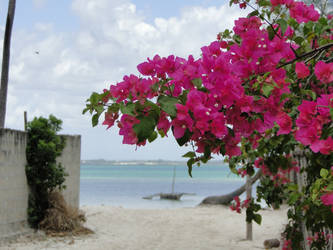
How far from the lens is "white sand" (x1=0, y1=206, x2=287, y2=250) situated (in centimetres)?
652

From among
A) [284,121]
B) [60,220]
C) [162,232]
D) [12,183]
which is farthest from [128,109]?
[162,232]

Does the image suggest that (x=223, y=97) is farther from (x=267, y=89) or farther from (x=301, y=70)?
(x=301, y=70)

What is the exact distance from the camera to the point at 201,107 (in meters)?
1.00

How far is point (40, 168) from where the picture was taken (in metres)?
7.11

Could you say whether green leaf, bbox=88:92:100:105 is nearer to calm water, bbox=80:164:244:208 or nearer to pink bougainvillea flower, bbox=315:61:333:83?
pink bougainvillea flower, bbox=315:61:333:83

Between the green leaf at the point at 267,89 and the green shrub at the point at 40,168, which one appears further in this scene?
the green shrub at the point at 40,168

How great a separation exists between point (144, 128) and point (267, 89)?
39 cm

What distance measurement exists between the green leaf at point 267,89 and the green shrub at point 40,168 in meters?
6.39

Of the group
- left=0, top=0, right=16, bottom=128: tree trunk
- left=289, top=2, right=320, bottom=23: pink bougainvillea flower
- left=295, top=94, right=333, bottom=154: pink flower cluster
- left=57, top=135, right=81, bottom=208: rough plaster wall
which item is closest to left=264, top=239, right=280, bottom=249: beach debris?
left=57, top=135, right=81, bottom=208: rough plaster wall

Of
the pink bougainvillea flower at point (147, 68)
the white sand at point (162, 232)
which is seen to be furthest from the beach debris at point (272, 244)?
the pink bougainvillea flower at point (147, 68)

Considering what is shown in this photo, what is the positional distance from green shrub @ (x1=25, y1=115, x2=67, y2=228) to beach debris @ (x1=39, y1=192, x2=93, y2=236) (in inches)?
5.2

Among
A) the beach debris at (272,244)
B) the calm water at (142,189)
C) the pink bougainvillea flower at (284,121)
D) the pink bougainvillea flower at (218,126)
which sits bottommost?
the calm water at (142,189)

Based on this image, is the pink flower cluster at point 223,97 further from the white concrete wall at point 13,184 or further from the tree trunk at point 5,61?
the tree trunk at point 5,61

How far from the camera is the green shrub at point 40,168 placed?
702 centimetres
